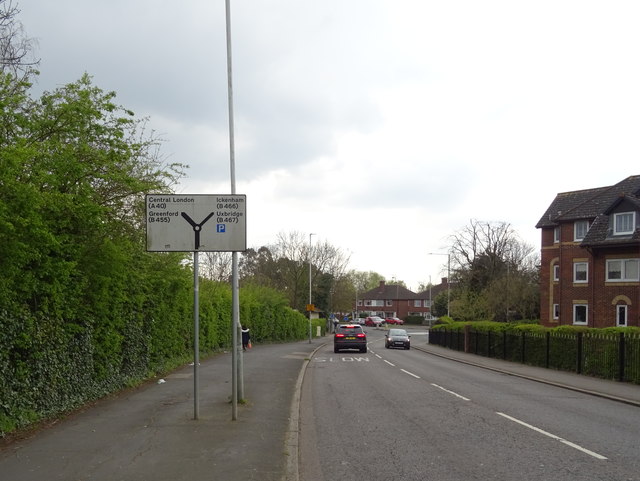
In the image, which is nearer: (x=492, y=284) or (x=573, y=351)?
(x=573, y=351)

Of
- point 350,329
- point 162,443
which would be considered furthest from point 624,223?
point 162,443

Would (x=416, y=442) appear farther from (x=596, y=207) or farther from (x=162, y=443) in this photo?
(x=596, y=207)

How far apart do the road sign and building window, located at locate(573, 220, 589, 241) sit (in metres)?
35.4

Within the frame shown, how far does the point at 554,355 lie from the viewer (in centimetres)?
2392

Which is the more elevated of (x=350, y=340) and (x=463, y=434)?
(x=463, y=434)

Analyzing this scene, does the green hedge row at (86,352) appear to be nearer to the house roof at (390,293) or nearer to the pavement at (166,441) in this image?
the pavement at (166,441)

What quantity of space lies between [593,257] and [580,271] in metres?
3.18

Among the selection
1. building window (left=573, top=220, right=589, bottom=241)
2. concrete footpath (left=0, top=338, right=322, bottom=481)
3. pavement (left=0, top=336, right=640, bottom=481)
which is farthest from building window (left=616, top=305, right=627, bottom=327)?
concrete footpath (left=0, top=338, right=322, bottom=481)

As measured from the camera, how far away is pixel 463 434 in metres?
9.52

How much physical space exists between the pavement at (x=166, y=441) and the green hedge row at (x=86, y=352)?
0.39 meters

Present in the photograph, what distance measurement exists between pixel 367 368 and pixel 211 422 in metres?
14.5

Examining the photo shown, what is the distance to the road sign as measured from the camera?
9.91 metres

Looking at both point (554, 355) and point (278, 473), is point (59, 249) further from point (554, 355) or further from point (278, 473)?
point (554, 355)

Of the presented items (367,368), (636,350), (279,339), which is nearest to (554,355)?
(636,350)
